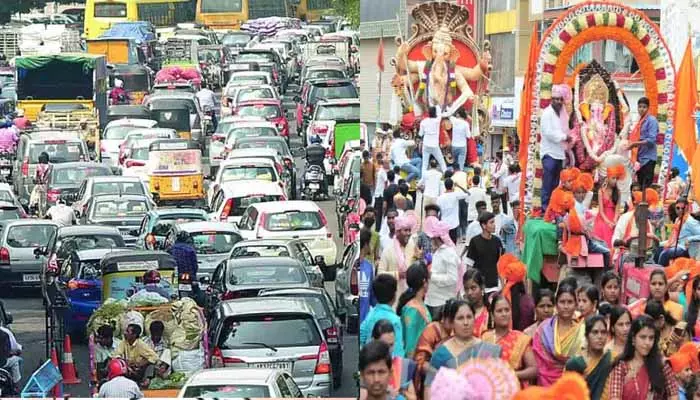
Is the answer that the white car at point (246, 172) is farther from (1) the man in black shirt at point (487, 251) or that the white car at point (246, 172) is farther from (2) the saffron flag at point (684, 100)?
(1) the man in black shirt at point (487, 251)

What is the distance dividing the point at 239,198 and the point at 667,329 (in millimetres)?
16272

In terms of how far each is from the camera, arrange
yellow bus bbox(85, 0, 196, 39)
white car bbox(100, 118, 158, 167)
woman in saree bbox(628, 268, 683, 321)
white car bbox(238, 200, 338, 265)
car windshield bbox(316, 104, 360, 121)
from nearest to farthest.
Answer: woman in saree bbox(628, 268, 683, 321) < white car bbox(238, 200, 338, 265) < car windshield bbox(316, 104, 360, 121) < white car bbox(100, 118, 158, 167) < yellow bus bbox(85, 0, 196, 39)

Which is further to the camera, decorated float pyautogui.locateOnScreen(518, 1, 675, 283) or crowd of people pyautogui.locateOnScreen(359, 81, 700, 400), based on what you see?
decorated float pyautogui.locateOnScreen(518, 1, 675, 283)

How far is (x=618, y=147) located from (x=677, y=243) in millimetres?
856

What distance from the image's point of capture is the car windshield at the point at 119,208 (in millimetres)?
28706

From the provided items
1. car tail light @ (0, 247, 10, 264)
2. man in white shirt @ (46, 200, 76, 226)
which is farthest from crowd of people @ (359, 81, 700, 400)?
man in white shirt @ (46, 200, 76, 226)

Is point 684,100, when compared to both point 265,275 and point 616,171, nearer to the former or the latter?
point 616,171

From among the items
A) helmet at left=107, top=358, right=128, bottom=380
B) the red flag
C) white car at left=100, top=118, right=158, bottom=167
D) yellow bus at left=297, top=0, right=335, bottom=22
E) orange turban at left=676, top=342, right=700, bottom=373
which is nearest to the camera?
orange turban at left=676, top=342, right=700, bottom=373

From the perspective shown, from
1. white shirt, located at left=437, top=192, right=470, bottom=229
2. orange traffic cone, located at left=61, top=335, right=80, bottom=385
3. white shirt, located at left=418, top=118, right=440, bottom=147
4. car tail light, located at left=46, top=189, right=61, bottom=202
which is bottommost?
orange traffic cone, located at left=61, top=335, right=80, bottom=385

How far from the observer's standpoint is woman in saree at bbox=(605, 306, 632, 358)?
13.6m

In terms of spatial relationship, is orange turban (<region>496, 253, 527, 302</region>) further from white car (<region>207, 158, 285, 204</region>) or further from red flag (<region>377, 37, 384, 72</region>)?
white car (<region>207, 158, 285, 204</region>)

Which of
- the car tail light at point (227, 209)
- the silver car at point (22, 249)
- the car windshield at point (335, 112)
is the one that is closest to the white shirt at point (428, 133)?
the silver car at point (22, 249)

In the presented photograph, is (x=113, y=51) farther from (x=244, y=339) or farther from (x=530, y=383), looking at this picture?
(x=530, y=383)

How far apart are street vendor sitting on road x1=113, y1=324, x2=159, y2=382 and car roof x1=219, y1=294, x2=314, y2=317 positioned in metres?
0.94
